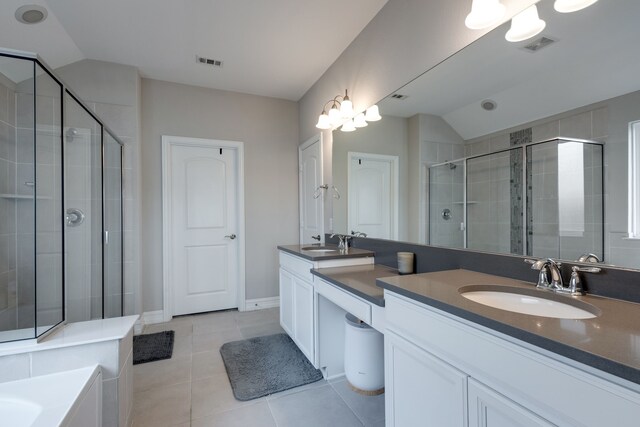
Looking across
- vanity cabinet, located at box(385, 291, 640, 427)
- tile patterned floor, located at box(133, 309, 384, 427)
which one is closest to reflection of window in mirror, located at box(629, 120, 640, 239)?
vanity cabinet, located at box(385, 291, 640, 427)

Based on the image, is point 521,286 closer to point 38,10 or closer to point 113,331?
point 113,331

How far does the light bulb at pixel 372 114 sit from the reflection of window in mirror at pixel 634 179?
57.2 inches

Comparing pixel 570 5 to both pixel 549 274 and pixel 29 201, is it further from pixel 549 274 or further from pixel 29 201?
pixel 29 201

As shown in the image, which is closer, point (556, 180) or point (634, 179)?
point (634, 179)

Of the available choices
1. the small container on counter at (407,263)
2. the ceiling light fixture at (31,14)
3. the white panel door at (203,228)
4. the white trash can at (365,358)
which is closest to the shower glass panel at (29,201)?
the ceiling light fixture at (31,14)

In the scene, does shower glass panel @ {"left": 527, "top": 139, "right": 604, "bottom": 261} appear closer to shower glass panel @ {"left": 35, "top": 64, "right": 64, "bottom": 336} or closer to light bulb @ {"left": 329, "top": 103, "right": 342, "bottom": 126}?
light bulb @ {"left": 329, "top": 103, "right": 342, "bottom": 126}

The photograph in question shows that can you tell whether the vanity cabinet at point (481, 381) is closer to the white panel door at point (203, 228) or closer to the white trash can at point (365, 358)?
the white trash can at point (365, 358)

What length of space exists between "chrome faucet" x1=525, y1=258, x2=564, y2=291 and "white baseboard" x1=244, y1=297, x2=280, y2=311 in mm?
3053

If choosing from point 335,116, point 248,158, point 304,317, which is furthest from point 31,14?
point 304,317

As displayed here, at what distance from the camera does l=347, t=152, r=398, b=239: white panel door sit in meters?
2.09

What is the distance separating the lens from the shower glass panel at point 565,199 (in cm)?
103

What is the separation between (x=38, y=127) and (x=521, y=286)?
8.82 ft

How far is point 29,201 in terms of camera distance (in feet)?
6.03

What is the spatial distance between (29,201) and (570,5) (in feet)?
9.60
